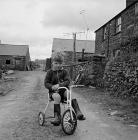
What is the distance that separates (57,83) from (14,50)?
54148 millimetres

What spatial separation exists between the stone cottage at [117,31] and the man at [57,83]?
10272 millimetres

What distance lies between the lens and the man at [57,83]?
630cm

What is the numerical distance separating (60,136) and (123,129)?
1.74 m

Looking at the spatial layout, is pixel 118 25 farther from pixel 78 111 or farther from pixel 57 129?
pixel 57 129

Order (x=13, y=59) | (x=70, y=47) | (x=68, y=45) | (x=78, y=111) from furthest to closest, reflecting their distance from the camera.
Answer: (x=13, y=59) < (x=68, y=45) < (x=70, y=47) < (x=78, y=111)

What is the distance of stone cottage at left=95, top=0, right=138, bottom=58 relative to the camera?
19.1 m

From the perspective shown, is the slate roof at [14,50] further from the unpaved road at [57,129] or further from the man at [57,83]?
the man at [57,83]

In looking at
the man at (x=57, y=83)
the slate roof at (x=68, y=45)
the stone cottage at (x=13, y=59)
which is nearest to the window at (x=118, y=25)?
the man at (x=57, y=83)

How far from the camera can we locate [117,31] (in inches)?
880

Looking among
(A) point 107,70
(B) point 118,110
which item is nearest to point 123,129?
(B) point 118,110

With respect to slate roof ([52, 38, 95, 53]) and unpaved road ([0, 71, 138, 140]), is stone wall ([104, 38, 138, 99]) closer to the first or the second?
unpaved road ([0, 71, 138, 140])

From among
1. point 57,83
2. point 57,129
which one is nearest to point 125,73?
point 57,83

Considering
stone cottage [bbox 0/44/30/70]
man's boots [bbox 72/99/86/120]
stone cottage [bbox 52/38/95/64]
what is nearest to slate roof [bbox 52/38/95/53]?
stone cottage [bbox 52/38/95/64]

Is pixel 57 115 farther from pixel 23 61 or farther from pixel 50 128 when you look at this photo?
pixel 23 61
